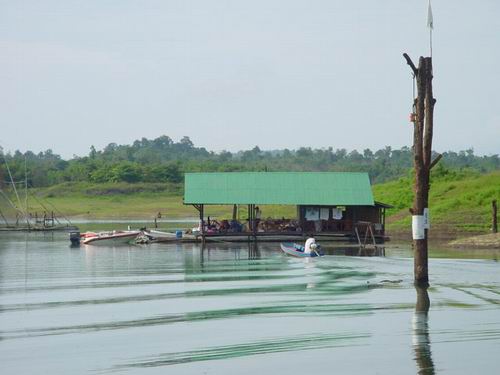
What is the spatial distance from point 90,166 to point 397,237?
7537 centimetres

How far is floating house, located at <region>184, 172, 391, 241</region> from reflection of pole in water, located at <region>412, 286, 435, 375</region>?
3141 centimetres

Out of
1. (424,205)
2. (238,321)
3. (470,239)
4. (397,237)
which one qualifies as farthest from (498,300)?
(397,237)

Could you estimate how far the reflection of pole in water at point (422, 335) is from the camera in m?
19.1

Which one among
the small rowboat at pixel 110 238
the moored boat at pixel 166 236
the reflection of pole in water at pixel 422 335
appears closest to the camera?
the reflection of pole in water at pixel 422 335

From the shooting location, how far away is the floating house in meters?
62.0

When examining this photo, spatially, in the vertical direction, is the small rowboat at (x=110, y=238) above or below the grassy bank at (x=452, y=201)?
below

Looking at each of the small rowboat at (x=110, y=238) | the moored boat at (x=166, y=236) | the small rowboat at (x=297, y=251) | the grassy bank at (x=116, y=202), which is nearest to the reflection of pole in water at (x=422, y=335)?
the small rowboat at (x=297, y=251)

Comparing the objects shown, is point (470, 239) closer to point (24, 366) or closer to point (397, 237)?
point (397, 237)

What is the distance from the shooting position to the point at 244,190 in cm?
6366

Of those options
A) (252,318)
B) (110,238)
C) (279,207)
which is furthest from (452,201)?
(252,318)

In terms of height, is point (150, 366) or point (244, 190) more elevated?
point (244, 190)

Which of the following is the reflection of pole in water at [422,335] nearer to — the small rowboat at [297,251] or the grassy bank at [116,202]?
the small rowboat at [297,251]

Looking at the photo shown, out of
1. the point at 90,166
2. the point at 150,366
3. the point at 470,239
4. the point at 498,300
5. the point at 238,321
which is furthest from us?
the point at 90,166

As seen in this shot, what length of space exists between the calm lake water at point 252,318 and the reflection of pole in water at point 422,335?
4 cm
